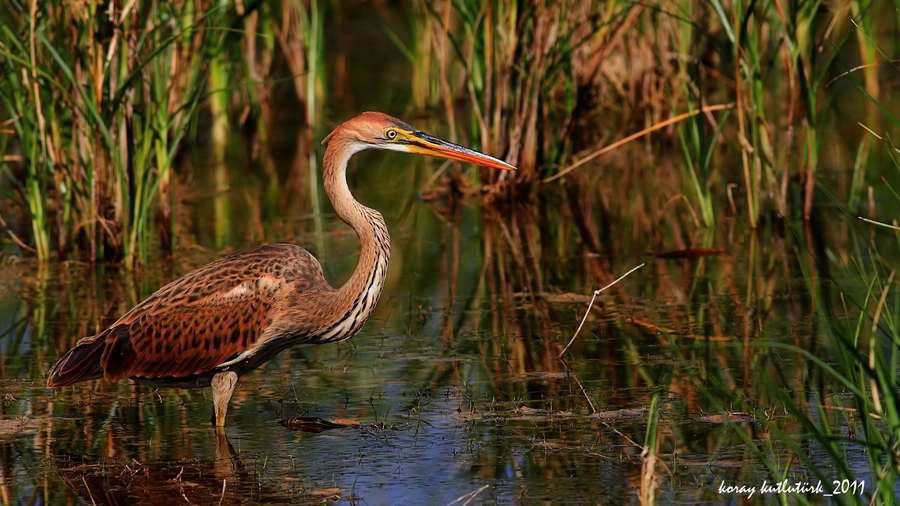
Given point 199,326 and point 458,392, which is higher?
point 199,326

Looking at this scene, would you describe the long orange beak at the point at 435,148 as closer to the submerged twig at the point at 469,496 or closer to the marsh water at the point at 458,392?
the marsh water at the point at 458,392

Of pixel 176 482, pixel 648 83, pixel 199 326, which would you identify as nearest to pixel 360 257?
pixel 199 326

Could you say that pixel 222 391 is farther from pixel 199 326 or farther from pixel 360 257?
pixel 360 257

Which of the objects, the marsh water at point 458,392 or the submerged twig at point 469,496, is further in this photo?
the marsh water at point 458,392

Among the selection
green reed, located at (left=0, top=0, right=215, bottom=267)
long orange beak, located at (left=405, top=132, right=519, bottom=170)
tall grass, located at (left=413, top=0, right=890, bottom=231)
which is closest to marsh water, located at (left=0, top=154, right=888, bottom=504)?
green reed, located at (left=0, top=0, right=215, bottom=267)

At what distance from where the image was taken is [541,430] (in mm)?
5469

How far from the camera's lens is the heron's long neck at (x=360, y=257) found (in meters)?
5.78

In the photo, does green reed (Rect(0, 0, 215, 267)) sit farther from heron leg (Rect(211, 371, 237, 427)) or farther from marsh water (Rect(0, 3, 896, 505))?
heron leg (Rect(211, 371, 237, 427))

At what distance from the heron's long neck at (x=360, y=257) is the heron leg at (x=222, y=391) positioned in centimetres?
50

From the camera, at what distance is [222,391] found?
583 cm

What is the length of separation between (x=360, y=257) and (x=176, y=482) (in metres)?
1.41

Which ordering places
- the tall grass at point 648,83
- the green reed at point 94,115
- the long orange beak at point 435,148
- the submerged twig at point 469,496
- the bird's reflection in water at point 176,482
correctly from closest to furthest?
the submerged twig at point 469,496, the bird's reflection in water at point 176,482, the long orange beak at point 435,148, the green reed at point 94,115, the tall grass at point 648,83

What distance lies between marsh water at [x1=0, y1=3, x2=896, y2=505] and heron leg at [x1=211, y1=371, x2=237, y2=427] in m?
0.08

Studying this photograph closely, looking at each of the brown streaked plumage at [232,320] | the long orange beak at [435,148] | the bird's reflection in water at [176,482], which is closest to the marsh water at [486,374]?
the bird's reflection in water at [176,482]
